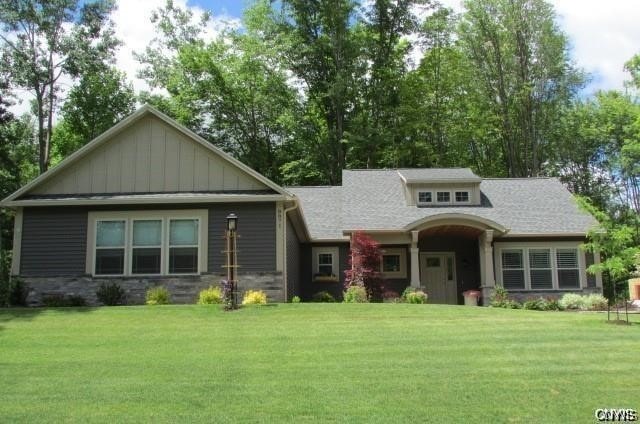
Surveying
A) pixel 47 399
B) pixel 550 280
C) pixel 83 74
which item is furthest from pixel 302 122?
pixel 47 399

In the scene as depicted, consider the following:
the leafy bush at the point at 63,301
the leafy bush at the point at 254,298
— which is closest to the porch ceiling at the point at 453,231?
the leafy bush at the point at 254,298

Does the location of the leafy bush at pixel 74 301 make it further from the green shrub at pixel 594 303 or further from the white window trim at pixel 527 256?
the green shrub at pixel 594 303

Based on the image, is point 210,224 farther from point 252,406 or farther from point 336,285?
point 252,406

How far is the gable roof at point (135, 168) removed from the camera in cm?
1819

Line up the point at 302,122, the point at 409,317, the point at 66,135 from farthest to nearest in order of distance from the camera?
1. the point at 66,135
2. the point at 302,122
3. the point at 409,317

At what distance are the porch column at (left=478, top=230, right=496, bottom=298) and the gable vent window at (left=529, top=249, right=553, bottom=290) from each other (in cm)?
188

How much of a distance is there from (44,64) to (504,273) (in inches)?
1089

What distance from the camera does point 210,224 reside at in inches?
709

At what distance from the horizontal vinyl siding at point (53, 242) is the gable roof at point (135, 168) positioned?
53 cm

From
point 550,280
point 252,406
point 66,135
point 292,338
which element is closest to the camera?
point 252,406

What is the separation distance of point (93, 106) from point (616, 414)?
123 ft

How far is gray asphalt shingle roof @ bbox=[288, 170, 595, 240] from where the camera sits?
22.8 metres

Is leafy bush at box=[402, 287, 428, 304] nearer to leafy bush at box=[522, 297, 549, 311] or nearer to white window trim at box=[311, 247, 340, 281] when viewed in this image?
leafy bush at box=[522, 297, 549, 311]

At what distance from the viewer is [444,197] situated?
24.8 m
